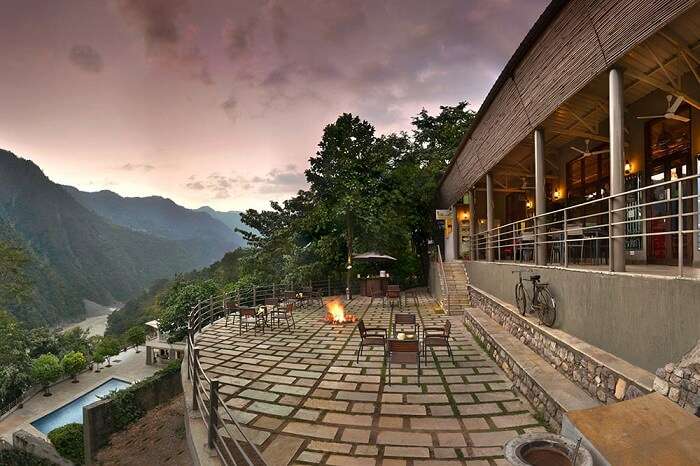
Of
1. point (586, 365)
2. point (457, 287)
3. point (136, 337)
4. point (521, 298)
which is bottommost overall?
point (136, 337)

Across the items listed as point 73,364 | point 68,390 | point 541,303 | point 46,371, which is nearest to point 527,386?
point 541,303

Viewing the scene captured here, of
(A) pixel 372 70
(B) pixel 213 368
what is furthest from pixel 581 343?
(A) pixel 372 70

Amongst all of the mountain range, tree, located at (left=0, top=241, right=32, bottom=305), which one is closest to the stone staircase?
tree, located at (left=0, top=241, right=32, bottom=305)

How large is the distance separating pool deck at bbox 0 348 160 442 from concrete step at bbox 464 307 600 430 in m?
33.5

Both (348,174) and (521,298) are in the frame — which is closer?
(521,298)

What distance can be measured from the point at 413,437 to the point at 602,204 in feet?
32.4

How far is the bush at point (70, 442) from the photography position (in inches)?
683

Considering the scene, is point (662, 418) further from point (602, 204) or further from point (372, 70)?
point (372, 70)

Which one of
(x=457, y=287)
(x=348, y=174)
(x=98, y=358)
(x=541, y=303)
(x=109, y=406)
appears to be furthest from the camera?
(x=98, y=358)

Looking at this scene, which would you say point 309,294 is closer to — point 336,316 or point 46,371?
point 336,316

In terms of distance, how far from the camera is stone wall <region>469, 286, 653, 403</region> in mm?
3836

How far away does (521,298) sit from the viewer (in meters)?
8.02

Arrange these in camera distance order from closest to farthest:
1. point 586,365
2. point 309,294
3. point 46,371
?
point 586,365
point 309,294
point 46,371

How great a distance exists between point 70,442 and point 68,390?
2285 centimetres
